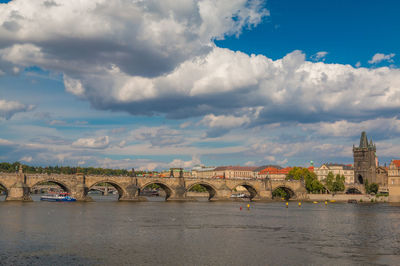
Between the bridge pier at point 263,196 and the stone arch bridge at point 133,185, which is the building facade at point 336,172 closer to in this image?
the stone arch bridge at point 133,185

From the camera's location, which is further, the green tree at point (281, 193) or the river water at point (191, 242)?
the green tree at point (281, 193)

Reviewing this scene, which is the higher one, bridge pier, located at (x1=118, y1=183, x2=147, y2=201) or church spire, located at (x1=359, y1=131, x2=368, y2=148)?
church spire, located at (x1=359, y1=131, x2=368, y2=148)

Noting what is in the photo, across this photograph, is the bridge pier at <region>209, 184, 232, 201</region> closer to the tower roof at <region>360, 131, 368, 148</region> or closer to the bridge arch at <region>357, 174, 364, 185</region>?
the bridge arch at <region>357, 174, 364, 185</region>

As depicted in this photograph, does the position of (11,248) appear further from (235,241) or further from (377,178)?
(377,178)

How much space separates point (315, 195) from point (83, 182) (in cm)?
7044

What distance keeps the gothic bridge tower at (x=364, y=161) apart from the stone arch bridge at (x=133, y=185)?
5090cm

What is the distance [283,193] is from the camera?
445ft

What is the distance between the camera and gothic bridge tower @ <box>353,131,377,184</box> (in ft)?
554

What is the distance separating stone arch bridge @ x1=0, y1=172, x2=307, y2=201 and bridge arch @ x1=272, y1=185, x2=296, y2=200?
0.42 meters

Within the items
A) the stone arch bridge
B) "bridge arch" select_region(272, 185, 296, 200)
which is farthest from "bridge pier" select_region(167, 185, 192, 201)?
"bridge arch" select_region(272, 185, 296, 200)

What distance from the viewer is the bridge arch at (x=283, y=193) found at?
431 feet

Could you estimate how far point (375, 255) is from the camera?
3294 cm

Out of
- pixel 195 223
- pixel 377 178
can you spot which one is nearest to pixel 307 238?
pixel 195 223

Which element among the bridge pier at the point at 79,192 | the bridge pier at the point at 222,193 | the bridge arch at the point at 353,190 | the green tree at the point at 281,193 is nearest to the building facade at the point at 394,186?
the green tree at the point at 281,193
